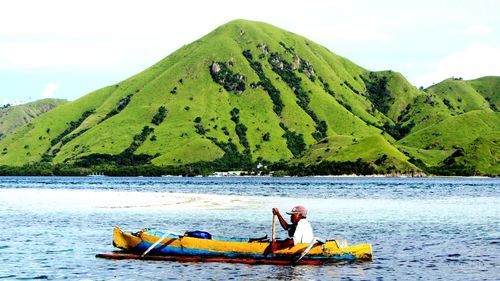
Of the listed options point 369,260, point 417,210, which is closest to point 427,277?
point 369,260

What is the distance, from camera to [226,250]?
4809 cm

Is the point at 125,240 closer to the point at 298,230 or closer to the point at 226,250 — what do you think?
the point at 226,250

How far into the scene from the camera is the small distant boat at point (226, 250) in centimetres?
4759

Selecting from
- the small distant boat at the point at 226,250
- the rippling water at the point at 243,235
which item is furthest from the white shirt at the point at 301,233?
the rippling water at the point at 243,235

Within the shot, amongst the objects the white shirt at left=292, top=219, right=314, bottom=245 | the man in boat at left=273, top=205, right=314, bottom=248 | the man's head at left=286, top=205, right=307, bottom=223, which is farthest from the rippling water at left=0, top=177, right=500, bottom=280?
the man's head at left=286, top=205, right=307, bottom=223

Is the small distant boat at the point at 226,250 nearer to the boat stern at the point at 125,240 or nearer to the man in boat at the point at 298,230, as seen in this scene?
the boat stern at the point at 125,240

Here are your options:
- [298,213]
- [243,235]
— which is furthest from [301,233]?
[243,235]

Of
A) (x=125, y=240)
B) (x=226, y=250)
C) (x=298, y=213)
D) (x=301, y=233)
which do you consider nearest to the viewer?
(x=298, y=213)

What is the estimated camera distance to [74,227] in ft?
237

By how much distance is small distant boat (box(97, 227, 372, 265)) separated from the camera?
47.6 metres

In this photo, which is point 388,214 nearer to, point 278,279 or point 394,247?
point 394,247

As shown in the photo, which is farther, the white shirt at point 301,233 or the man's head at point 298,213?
the white shirt at point 301,233

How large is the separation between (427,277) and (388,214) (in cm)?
5671

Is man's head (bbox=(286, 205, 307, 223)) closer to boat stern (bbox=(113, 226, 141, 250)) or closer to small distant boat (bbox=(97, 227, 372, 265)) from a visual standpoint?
small distant boat (bbox=(97, 227, 372, 265))
